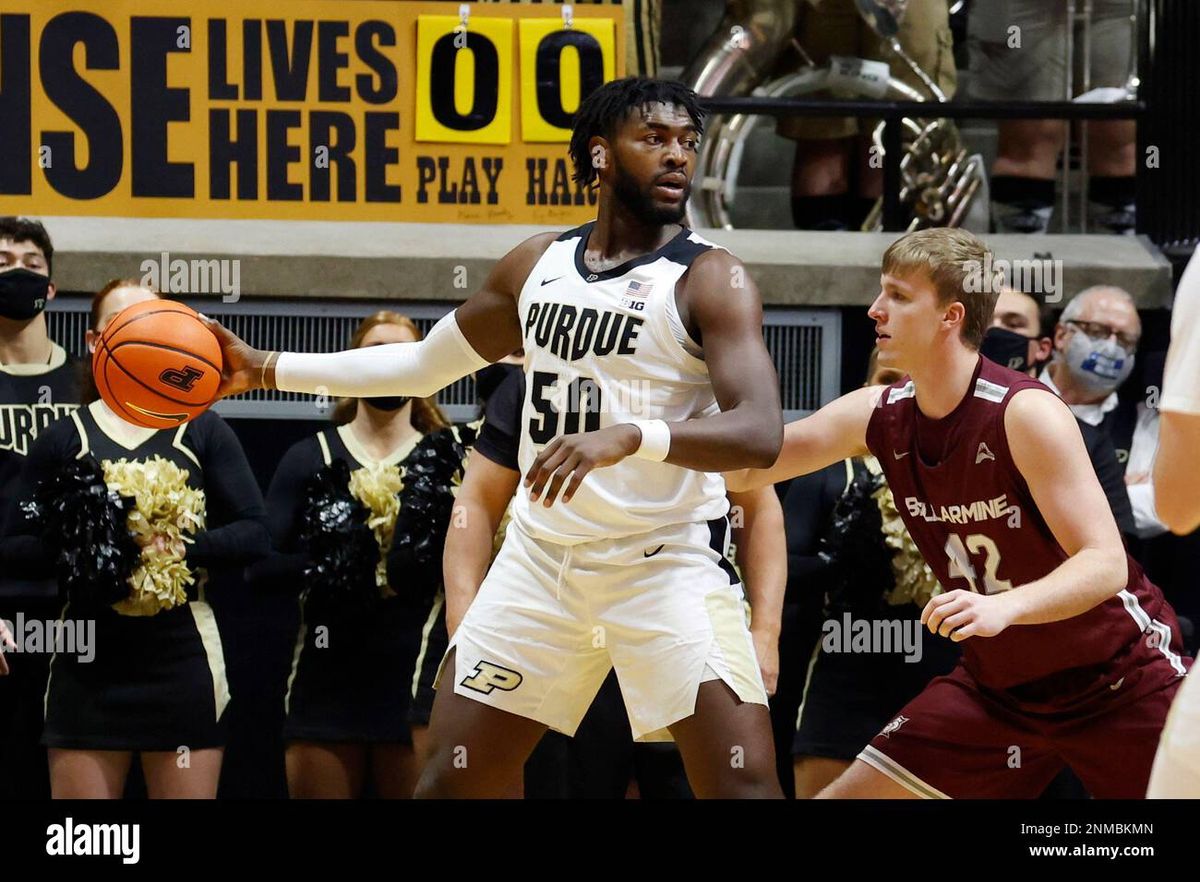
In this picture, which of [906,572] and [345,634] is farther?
[345,634]

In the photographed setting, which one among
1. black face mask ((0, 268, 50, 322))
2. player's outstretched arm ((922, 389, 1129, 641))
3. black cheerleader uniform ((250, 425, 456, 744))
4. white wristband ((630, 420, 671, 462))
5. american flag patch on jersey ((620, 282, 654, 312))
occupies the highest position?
american flag patch on jersey ((620, 282, 654, 312))

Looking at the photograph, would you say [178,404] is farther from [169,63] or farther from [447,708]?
[169,63]

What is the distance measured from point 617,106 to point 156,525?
6.79 feet

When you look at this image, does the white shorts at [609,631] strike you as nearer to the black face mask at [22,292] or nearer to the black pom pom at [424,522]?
the black pom pom at [424,522]

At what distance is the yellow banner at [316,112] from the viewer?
674 centimetres

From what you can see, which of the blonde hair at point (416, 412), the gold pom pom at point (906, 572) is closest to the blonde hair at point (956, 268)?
the gold pom pom at point (906, 572)

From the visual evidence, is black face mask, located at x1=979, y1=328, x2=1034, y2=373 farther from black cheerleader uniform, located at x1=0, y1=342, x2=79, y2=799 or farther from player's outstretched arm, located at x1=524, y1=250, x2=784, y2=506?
black cheerleader uniform, located at x1=0, y1=342, x2=79, y2=799

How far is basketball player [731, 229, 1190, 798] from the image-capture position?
13.3 ft

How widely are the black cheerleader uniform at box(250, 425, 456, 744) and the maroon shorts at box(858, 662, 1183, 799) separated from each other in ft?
5.71

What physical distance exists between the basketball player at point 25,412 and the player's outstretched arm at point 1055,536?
10.4 feet

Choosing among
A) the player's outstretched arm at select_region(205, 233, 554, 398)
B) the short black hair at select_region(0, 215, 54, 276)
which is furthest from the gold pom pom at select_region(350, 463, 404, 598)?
the short black hair at select_region(0, 215, 54, 276)

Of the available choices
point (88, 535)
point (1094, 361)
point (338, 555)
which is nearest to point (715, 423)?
point (338, 555)

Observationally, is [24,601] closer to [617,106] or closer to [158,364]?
[158,364]

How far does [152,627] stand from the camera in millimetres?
5336
